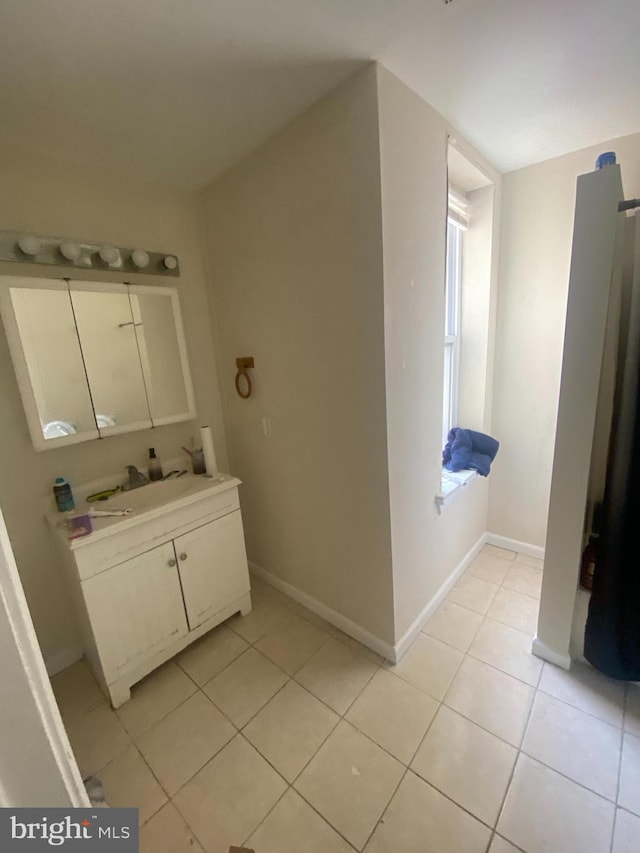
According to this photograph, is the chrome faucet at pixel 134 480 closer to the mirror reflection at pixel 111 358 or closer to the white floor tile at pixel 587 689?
the mirror reflection at pixel 111 358

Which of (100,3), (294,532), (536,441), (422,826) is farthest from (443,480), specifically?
(100,3)

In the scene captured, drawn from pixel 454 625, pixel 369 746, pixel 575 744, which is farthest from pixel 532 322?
pixel 369 746

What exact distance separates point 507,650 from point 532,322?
5.69ft

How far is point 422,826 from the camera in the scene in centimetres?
107

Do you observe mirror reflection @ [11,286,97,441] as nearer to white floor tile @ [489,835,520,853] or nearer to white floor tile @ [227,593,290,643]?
white floor tile @ [227,593,290,643]

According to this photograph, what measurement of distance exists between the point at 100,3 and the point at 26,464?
5.09 ft

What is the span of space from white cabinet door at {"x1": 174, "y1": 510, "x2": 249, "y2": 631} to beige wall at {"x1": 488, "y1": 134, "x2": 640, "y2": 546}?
1.72m

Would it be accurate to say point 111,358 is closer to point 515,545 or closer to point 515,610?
point 515,610

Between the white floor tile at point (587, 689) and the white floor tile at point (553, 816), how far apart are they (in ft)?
1.05

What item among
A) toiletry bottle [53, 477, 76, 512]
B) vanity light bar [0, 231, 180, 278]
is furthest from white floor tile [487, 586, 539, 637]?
vanity light bar [0, 231, 180, 278]

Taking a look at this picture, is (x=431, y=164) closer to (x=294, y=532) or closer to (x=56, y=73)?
(x=56, y=73)

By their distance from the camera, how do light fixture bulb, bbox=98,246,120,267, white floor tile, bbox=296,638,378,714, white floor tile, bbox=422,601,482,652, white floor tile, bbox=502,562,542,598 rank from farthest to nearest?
white floor tile, bbox=502,562,542,598, white floor tile, bbox=422,601,482,652, light fixture bulb, bbox=98,246,120,267, white floor tile, bbox=296,638,378,714

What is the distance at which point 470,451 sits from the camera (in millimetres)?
2109

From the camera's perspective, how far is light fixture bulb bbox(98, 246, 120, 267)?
5.22 feet
